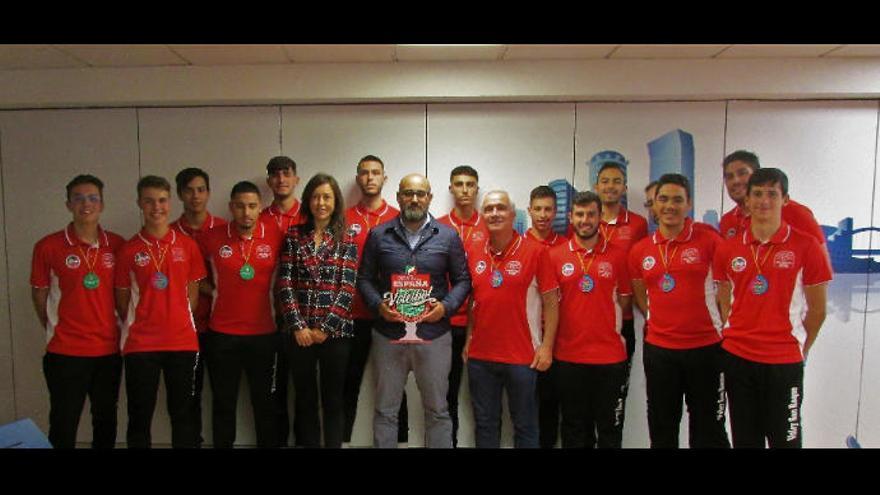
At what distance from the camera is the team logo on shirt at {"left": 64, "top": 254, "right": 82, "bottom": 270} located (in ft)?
9.98

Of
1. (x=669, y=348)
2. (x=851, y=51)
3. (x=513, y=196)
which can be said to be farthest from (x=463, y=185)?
(x=851, y=51)

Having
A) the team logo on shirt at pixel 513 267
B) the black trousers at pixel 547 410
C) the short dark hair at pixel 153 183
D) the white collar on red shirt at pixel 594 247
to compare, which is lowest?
the black trousers at pixel 547 410

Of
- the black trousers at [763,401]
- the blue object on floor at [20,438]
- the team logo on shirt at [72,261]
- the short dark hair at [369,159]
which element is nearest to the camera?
the blue object on floor at [20,438]

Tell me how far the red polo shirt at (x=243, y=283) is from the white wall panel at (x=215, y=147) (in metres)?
0.37

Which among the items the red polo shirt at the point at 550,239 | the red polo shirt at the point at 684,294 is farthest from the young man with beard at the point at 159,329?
the red polo shirt at the point at 684,294

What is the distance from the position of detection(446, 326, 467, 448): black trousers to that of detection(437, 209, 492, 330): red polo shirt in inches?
2.1

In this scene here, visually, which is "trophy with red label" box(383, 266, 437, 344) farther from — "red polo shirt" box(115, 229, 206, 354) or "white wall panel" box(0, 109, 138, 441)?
"white wall panel" box(0, 109, 138, 441)

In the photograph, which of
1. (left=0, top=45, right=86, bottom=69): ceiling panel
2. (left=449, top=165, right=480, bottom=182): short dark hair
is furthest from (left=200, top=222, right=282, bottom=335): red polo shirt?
(left=0, top=45, right=86, bottom=69): ceiling panel

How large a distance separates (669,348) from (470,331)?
1098mm

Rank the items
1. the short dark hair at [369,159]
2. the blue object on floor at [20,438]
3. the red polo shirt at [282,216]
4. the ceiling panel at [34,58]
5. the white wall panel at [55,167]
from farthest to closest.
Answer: the white wall panel at [55,167] → the short dark hair at [369,159] → the red polo shirt at [282,216] → the ceiling panel at [34,58] → the blue object on floor at [20,438]

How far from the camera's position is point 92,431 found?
3236 mm

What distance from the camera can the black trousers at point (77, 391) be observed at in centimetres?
301

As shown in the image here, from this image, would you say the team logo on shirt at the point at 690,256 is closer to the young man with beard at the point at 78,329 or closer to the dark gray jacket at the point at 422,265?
the dark gray jacket at the point at 422,265

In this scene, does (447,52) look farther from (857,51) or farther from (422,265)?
(857,51)
